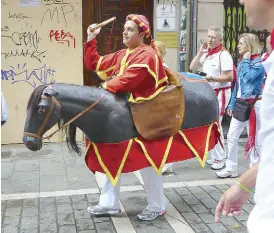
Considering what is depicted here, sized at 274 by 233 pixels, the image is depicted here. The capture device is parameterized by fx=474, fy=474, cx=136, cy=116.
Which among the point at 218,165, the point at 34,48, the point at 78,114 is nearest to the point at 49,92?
the point at 78,114

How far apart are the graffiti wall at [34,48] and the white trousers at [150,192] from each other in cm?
373

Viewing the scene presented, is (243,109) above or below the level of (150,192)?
above

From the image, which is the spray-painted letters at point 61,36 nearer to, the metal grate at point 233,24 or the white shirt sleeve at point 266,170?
the metal grate at point 233,24

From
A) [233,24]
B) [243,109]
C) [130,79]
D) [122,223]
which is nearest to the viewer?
[130,79]

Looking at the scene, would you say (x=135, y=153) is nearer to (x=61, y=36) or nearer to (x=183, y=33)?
(x=61, y=36)

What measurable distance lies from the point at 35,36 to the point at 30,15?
0.34 metres

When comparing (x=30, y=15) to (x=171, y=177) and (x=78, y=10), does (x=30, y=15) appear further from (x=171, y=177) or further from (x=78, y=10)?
(x=171, y=177)

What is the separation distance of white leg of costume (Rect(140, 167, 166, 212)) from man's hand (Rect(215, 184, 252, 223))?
264cm

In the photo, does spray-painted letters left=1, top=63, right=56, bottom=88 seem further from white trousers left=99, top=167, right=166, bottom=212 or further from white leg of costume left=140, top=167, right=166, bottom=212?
white leg of costume left=140, top=167, right=166, bottom=212

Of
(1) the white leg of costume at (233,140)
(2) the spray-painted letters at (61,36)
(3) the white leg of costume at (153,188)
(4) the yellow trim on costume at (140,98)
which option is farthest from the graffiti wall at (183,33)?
(4) the yellow trim on costume at (140,98)

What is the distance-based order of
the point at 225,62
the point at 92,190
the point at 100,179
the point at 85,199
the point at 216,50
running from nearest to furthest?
the point at 85,199 < the point at 92,190 < the point at 100,179 < the point at 225,62 < the point at 216,50

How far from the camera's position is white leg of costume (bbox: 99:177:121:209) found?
182 inches

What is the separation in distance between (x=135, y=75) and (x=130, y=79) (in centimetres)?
6

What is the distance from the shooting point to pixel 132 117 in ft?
13.8
